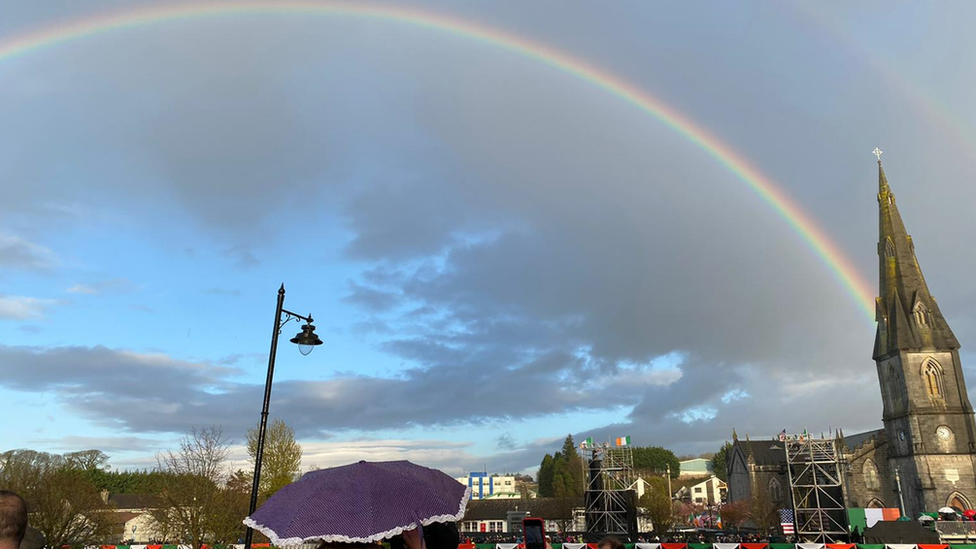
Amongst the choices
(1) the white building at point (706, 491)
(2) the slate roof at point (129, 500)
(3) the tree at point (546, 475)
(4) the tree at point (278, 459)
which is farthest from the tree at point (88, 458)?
(1) the white building at point (706, 491)

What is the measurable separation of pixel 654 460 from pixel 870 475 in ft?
344

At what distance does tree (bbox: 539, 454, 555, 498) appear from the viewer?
13984 centimetres

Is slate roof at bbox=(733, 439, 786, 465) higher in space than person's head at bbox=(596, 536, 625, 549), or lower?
higher

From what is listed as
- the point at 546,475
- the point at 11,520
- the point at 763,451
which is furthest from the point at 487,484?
the point at 11,520

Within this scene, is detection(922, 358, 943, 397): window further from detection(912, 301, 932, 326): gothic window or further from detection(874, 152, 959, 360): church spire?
detection(912, 301, 932, 326): gothic window

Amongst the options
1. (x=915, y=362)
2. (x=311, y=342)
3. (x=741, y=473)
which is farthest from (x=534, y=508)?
(x=311, y=342)

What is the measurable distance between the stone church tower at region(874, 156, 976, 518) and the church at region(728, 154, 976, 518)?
0.10m

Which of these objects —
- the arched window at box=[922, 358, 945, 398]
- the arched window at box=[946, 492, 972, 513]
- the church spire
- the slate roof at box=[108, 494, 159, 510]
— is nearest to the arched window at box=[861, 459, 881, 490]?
the arched window at box=[946, 492, 972, 513]

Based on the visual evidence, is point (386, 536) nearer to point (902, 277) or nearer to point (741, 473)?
point (902, 277)

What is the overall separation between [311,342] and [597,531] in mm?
48599

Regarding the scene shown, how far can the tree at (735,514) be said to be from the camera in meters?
88.6

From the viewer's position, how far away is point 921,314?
8075 cm

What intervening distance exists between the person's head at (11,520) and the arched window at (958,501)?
89661 mm

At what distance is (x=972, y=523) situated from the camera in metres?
51.1
